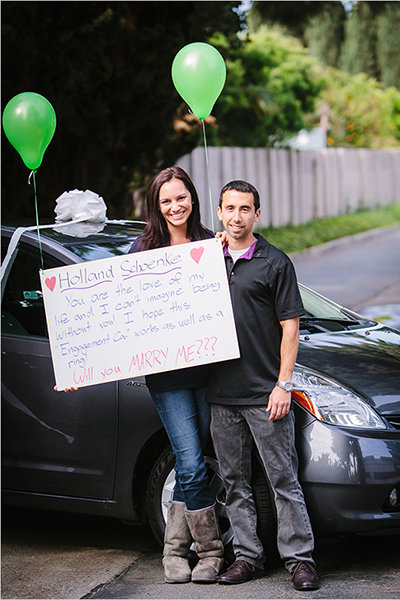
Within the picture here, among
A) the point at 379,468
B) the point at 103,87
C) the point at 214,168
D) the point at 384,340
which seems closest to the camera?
the point at 379,468

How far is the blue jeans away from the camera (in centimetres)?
425

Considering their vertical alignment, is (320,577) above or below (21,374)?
below

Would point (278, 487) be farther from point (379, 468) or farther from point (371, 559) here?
point (371, 559)

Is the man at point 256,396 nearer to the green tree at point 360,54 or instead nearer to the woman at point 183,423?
the woman at point 183,423

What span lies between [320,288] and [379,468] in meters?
10.5

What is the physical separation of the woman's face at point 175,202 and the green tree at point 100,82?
4.32 m

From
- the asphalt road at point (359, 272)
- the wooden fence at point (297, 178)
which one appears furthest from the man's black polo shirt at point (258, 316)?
the wooden fence at point (297, 178)

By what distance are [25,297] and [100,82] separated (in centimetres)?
439

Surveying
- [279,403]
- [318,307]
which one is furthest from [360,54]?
[279,403]

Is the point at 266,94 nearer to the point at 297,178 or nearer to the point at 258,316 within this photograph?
the point at 297,178

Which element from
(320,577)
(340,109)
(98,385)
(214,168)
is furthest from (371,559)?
(340,109)

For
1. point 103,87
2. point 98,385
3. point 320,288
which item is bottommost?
point 320,288

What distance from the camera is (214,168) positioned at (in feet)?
64.4

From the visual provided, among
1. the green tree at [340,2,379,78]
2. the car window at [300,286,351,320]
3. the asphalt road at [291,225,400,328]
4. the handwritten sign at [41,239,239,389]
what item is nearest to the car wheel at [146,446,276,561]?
the handwritten sign at [41,239,239,389]
